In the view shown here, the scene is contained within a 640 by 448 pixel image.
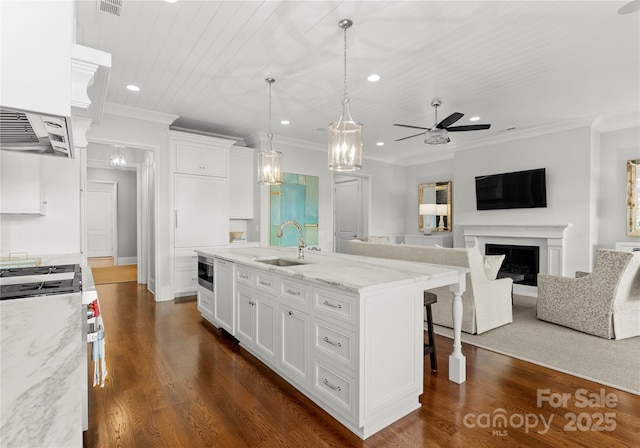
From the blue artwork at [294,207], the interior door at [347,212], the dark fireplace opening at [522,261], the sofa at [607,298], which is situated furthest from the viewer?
the interior door at [347,212]

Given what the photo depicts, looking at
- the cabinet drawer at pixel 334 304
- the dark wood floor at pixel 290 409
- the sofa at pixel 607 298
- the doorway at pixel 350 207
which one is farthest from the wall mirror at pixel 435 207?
the cabinet drawer at pixel 334 304

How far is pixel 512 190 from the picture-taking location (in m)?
5.88

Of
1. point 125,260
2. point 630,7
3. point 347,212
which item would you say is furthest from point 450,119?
point 125,260

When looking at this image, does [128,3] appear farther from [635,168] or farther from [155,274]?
[635,168]

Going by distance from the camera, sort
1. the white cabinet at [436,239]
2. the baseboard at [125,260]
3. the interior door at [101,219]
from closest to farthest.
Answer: the white cabinet at [436,239] < the interior door at [101,219] < the baseboard at [125,260]

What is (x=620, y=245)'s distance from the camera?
507 cm

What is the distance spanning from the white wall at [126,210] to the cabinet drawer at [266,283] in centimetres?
738

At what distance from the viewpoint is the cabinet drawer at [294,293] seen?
215 centimetres

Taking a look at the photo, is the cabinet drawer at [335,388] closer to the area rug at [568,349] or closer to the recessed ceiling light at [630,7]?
the area rug at [568,349]

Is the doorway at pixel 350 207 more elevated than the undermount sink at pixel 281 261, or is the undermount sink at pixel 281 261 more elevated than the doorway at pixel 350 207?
the doorway at pixel 350 207

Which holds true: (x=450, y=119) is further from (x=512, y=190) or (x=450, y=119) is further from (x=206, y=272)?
(x=206, y=272)

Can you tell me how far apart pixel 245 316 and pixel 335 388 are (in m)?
1.25

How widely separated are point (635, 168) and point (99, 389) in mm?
7180

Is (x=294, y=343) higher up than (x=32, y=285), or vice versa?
(x=32, y=285)
